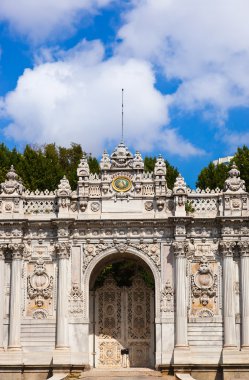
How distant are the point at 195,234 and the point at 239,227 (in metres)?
1.88

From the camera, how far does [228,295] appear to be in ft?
114

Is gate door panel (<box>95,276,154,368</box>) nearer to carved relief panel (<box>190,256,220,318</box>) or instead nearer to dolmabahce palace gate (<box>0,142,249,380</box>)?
dolmabahce palace gate (<box>0,142,249,380</box>)

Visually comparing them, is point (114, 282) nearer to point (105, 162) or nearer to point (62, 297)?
point (62, 297)

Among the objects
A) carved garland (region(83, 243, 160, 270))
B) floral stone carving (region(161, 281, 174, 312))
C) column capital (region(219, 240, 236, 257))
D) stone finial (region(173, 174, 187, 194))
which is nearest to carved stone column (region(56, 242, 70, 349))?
carved garland (region(83, 243, 160, 270))

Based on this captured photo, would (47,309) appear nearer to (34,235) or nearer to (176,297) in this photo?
(34,235)

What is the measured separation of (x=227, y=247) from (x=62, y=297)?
23.7ft

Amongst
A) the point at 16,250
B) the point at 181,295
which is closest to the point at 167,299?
the point at 181,295

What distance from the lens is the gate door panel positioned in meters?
35.8

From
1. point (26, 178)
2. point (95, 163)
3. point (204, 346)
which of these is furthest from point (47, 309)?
point (95, 163)

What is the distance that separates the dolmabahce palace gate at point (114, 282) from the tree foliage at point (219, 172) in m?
16.1

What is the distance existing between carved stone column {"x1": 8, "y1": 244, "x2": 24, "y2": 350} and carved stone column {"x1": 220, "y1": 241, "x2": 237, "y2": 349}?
28.0ft

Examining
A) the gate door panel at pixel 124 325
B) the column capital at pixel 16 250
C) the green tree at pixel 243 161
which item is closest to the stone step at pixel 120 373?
the gate door panel at pixel 124 325

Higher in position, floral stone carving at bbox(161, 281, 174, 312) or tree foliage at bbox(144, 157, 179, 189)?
tree foliage at bbox(144, 157, 179, 189)

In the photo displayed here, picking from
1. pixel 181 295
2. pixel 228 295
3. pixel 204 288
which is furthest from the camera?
pixel 204 288
